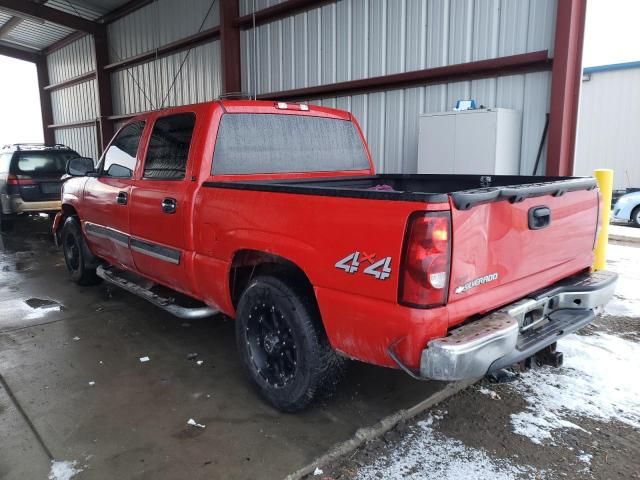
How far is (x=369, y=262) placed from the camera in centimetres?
229

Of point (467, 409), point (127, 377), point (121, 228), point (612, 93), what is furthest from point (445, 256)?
point (612, 93)

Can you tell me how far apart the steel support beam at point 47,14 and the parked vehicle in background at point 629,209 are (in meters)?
16.1

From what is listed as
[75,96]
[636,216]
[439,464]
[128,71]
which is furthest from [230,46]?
[75,96]

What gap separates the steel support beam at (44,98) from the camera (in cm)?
1984

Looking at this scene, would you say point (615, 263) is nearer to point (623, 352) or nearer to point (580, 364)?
point (623, 352)

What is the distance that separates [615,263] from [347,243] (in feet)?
21.1

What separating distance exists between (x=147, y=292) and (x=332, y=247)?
95.7 inches

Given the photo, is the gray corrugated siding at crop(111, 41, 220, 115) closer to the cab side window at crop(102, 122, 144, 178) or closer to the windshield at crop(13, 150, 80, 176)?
the windshield at crop(13, 150, 80, 176)

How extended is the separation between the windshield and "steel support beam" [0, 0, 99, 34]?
570 centimetres

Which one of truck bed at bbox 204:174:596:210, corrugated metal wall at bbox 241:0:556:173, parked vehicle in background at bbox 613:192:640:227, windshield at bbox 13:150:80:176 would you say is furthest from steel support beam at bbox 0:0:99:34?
parked vehicle in background at bbox 613:192:640:227

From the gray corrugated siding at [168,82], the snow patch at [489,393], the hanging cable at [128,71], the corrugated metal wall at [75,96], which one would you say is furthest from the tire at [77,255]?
the corrugated metal wall at [75,96]

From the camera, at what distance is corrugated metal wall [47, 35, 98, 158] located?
56.0 feet

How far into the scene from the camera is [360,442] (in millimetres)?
2771

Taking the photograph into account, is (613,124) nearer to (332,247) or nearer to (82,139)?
(332,247)
